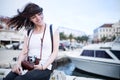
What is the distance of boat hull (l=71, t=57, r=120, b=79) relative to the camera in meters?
1.81

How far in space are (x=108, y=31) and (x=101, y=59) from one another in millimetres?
273

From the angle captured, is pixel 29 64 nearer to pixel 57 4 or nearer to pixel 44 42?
pixel 44 42

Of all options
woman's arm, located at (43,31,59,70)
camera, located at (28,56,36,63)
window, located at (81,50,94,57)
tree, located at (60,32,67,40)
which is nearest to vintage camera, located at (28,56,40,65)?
camera, located at (28,56,36,63)

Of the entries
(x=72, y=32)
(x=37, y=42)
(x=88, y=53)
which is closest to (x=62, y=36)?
(x=72, y=32)

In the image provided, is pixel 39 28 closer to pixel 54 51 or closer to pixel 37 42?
pixel 37 42

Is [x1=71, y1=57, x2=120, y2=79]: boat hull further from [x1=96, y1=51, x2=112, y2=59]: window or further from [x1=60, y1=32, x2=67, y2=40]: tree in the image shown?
[x1=60, y1=32, x2=67, y2=40]: tree

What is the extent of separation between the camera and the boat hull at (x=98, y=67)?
181 cm

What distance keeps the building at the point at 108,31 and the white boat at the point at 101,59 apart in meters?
0.06

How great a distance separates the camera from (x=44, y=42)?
152 cm

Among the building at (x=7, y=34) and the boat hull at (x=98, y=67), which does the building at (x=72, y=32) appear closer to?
the boat hull at (x=98, y=67)

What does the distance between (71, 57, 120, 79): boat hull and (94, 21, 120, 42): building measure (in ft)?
0.77

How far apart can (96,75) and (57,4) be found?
32.3 inches

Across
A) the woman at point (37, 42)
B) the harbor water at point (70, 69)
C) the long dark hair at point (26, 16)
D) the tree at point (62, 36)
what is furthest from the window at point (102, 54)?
the long dark hair at point (26, 16)

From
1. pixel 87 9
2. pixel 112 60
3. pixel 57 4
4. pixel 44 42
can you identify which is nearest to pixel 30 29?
pixel 44 42
